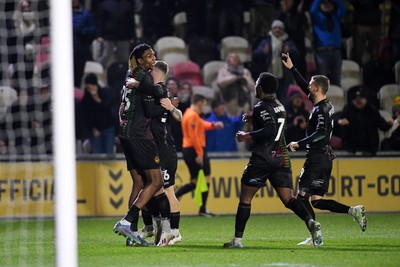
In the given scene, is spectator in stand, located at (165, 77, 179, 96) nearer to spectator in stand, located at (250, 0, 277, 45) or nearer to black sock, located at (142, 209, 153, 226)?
spectator in stand, located at (250, 0, 277, 45)

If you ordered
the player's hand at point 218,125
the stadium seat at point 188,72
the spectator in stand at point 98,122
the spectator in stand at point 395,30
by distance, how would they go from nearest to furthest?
1. the player's hand at point 218,125
2. the spectator in stand at point 98,122
3. the stadium seat at point 188,72
4. the spectator in stand at point 395,30

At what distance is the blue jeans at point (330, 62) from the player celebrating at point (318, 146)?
6884 mm

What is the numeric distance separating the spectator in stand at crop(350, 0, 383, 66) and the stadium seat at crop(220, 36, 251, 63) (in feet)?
6.80

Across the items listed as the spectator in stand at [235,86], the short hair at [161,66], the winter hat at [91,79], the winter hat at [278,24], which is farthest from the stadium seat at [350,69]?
the short hair at [161,66]

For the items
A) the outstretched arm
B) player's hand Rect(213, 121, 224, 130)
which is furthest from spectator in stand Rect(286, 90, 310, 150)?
the outstretched arm

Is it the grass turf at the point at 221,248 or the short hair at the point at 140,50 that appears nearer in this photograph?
the grass turf at the point at 221,248

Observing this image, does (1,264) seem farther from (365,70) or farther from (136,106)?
(365,70)

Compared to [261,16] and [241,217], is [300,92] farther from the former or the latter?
[241,217]

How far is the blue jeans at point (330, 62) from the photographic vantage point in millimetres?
18344

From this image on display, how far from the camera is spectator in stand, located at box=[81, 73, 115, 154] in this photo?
17359mm

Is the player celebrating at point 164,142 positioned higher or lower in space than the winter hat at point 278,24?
lower

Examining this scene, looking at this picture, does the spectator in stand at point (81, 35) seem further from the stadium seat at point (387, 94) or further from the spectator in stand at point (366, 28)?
the stadium seat at point (387, 94)

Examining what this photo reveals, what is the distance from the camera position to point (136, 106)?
1090 cm

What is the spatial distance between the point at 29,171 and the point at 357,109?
19.0 ft
